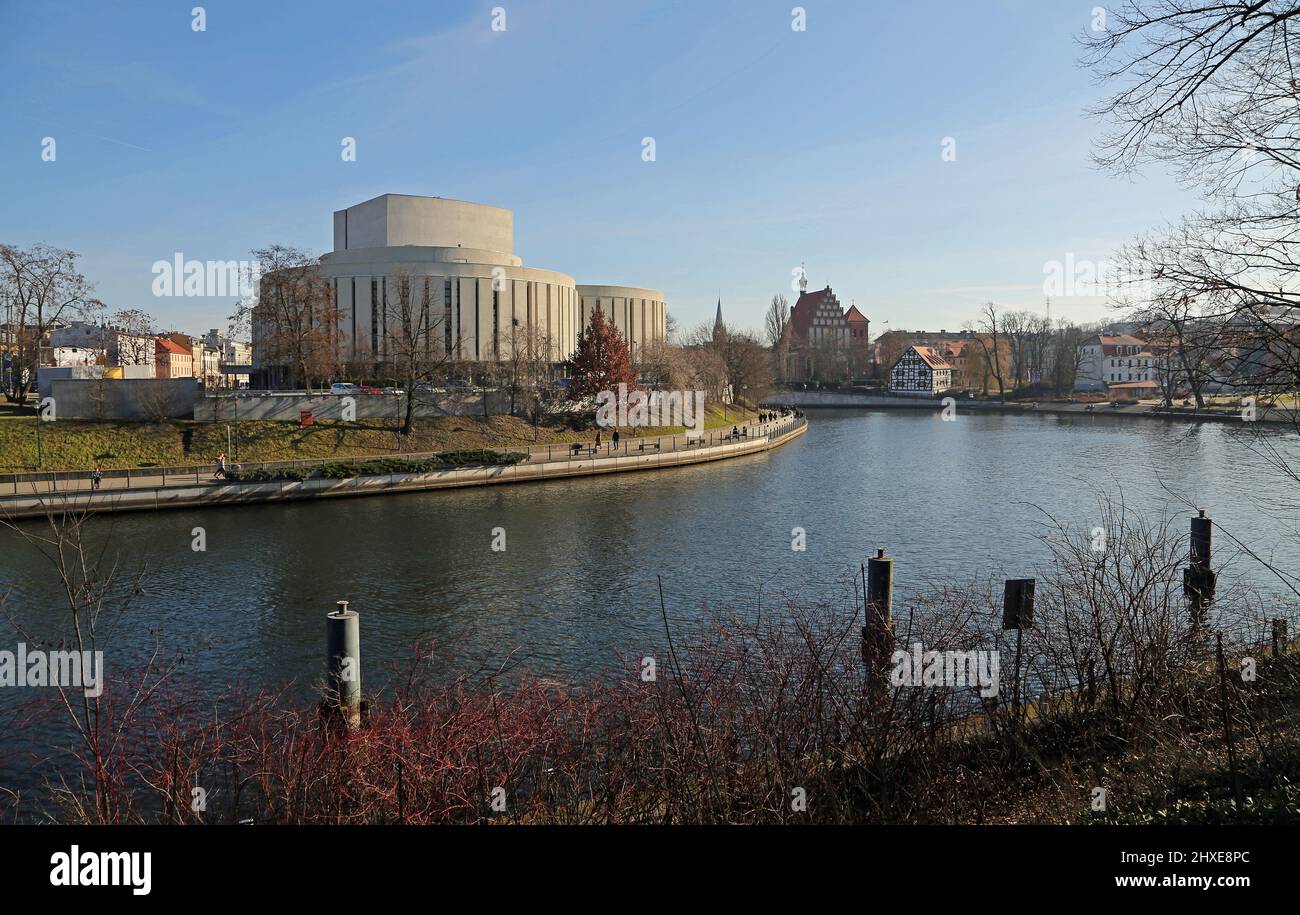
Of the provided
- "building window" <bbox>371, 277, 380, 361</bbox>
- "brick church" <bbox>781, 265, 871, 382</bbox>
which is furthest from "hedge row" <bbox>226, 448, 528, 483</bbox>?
"brick church" <bbox>781, 265, 871, 382</bbox>

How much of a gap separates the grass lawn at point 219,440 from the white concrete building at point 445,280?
1112cm

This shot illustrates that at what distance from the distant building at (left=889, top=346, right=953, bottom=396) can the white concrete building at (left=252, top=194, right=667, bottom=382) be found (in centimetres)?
4680

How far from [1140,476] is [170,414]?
4175 cm

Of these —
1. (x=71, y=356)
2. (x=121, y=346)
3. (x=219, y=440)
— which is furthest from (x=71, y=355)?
(x=219, y=440)

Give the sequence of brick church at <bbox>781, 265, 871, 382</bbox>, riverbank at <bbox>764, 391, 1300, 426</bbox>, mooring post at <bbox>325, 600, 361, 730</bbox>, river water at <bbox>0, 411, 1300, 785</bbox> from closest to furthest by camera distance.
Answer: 1. mooring post at <bbox>325, 600, 361, 730</bbox>
2. river water at <bbox>0, 411, 1300, 785</bbox>
3. riverbank at <bbox>764, 391, 1300, 426</bbox>
4. brick church at <bbox>781, 265, 871, 382</bbox>

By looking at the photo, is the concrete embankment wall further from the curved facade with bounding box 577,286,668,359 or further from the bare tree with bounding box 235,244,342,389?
the curved facade with bounding box 577,286,668,359

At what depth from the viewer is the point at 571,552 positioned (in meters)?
23.0

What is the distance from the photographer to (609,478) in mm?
38656

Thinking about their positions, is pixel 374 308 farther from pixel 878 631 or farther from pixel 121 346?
pixel 878 631

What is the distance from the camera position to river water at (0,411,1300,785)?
15500mm

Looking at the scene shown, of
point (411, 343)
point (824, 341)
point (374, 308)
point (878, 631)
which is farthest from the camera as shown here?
point (824, 341)

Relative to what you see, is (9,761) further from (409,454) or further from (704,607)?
(409,454)

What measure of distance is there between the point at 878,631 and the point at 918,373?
338 feet

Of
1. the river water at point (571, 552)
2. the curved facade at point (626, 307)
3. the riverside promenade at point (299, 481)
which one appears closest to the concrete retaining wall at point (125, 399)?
the riverside promenade at point (299, 481)
